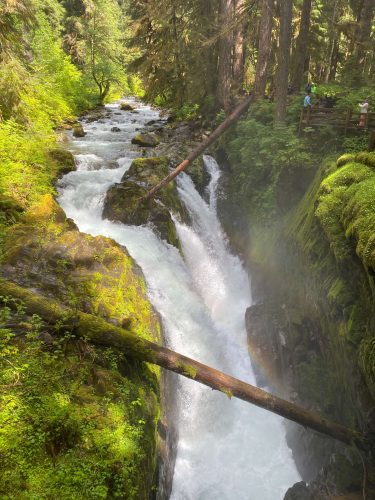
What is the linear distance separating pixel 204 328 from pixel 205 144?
825 centimetres

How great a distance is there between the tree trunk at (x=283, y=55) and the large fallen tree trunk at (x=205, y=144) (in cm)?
265

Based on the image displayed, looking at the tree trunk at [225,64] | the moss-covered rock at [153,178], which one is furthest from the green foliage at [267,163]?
the tree trunk at [225,64]

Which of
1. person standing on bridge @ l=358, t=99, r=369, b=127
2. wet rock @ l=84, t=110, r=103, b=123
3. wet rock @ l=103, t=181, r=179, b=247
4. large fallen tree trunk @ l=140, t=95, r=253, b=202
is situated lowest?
wet rock @ l=84, t=110, r=103, b=123

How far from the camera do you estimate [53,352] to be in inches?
229

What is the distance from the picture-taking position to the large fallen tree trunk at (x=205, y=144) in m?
13.9

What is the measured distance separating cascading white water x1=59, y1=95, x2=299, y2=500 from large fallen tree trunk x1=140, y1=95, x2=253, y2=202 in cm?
134

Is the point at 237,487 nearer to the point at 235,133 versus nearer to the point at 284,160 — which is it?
the point at 284,160

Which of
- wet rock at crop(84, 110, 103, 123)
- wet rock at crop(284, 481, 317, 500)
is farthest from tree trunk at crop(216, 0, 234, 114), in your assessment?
wet rock at crop(284, 481, 317, 500)

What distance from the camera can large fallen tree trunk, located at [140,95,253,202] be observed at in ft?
45.5

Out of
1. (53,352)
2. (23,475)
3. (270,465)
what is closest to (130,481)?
(23,475)

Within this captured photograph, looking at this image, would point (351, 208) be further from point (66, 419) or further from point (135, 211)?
point (135, 211)

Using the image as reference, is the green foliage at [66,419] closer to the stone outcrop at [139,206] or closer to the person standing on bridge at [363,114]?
the stone outcrop at [139,206]

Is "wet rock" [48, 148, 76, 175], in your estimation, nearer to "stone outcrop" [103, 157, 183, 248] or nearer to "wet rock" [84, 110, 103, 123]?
"stone outcrop" [103, 157, 183, 248]

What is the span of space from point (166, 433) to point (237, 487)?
2456mm
